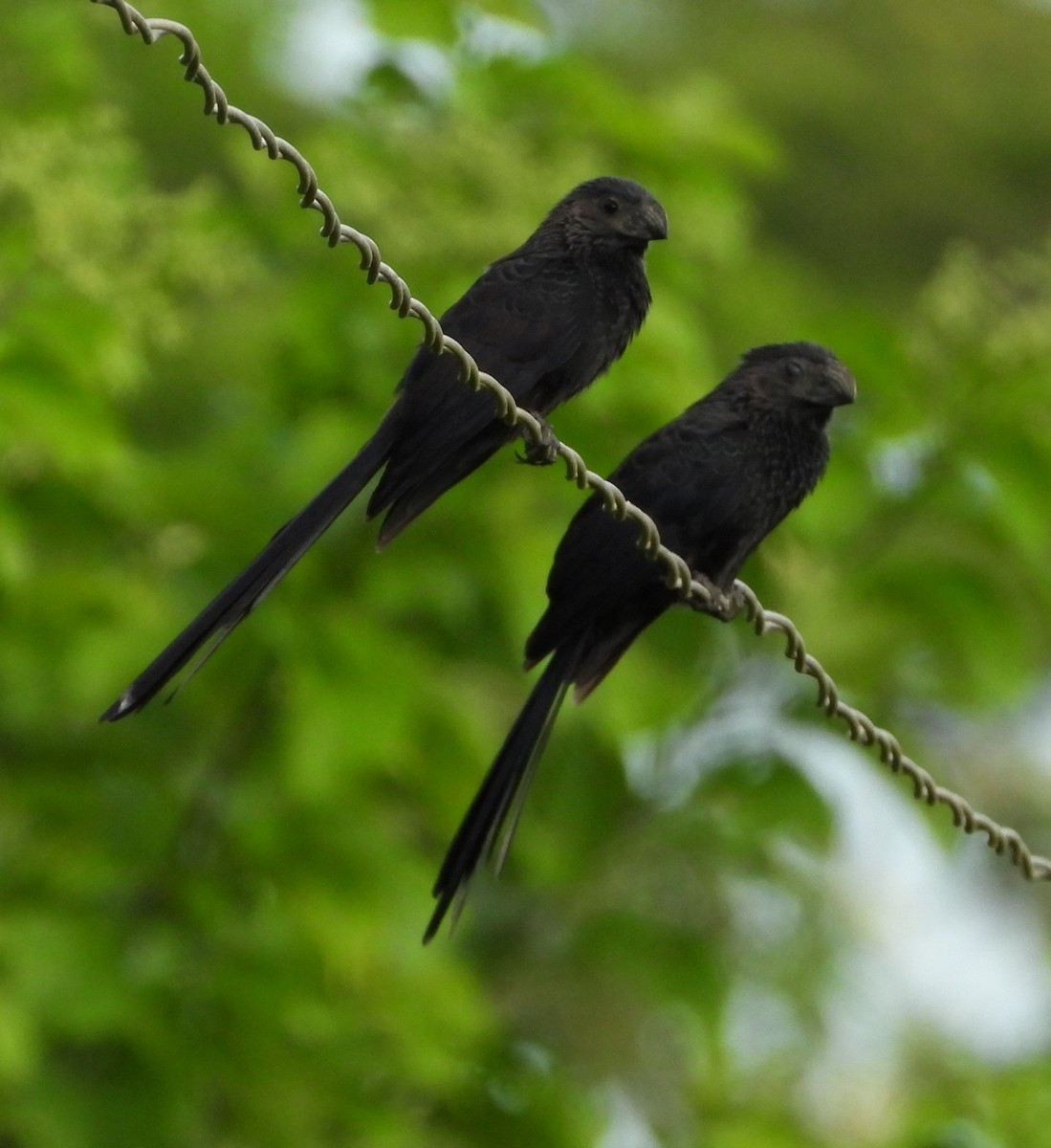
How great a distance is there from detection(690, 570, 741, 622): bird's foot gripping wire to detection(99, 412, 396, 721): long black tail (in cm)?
81

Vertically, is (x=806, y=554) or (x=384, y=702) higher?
(x=806, y=554)

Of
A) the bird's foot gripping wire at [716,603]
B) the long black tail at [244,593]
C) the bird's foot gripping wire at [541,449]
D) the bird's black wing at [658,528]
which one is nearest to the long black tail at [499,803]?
the bird's black wing at [658,528]

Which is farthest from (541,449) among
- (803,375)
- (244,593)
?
(244,593)

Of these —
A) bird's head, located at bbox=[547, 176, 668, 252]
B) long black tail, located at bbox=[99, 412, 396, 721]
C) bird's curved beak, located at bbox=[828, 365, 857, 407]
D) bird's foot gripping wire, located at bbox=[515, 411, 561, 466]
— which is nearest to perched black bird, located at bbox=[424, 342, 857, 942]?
bird's curved beak, located at bbox=[828, 365, 857, 407]

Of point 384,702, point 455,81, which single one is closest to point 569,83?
point 455,81

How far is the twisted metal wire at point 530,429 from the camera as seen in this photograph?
8.74 ft

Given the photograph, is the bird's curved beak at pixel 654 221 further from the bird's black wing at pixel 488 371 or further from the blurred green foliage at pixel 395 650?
the blurred green foliage at pixel 395 650

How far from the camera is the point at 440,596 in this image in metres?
4.99

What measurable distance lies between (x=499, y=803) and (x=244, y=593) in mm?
915

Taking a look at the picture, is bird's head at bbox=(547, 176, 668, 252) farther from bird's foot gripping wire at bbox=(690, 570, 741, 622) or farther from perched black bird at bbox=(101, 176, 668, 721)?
bird's foot gripping wire at bbox=(690, 570, 741, 622)

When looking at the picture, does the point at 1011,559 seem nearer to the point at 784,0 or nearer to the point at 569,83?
the point at 569,83

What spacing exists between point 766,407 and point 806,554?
4.27ft

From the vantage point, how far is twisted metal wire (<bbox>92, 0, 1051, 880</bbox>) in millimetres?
2664

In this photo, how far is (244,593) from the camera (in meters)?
3.10
